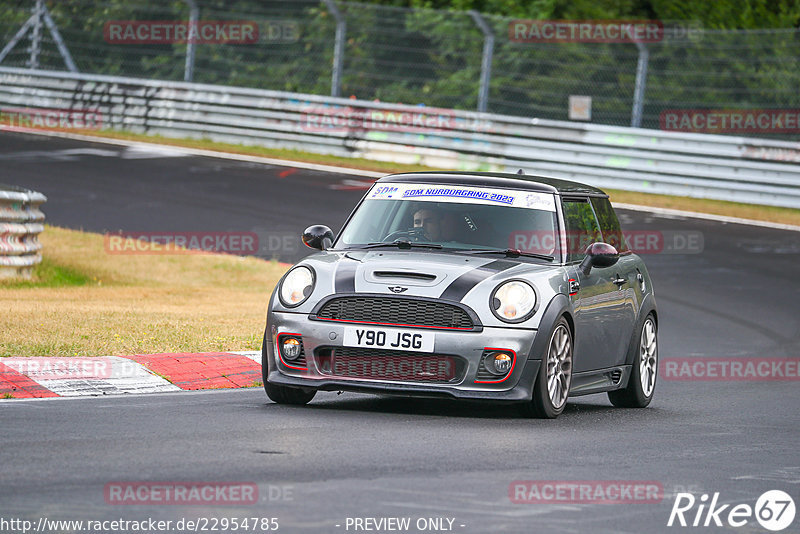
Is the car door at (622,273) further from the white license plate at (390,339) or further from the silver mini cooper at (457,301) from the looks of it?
the white license plate at (390,339)

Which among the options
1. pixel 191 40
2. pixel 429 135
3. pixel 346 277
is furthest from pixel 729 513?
pixel 191 40

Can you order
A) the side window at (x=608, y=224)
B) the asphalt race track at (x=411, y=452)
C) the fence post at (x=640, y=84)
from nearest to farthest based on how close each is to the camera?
the asphalt race track at (x=411, y=452) → the side window at (x=608, y=224) → the fence post at (x=640, y=84)

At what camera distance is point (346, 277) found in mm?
8938

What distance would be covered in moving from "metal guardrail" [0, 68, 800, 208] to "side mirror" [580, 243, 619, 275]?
1334 cm

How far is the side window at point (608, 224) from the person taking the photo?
425 inches

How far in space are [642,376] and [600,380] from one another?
0.77 m

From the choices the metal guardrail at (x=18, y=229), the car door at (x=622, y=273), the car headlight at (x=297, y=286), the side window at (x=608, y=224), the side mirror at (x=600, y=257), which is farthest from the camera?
the metal guardrail at (x=18, y=229)

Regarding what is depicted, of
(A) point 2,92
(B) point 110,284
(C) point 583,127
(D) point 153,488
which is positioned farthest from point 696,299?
(A) point 2,92

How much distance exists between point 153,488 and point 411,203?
13.2ft

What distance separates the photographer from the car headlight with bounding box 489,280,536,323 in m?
8.73

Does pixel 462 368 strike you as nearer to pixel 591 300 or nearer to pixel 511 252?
pixel 511 252

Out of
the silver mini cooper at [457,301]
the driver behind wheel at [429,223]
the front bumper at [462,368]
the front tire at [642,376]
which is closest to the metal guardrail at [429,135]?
the front tire at [642,376]

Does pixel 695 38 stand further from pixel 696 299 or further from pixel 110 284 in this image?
pixel 110 284

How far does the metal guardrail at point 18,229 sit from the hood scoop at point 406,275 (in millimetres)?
7531
